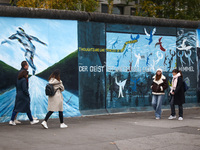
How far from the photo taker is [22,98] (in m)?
11.9

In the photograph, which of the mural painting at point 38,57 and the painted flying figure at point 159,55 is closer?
the mural painting at point 38,57

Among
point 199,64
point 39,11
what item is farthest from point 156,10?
point 39,11

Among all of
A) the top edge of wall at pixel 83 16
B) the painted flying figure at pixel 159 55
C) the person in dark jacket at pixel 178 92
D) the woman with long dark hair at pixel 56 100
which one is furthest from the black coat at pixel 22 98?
the painted flying figure at pixel 159 55

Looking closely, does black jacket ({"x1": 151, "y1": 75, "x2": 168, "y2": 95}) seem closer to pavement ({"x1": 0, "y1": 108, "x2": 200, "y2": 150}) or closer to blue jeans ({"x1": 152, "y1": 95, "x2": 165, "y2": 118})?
blue jeans ({"x1": 152, "y1": 95, "x2": 165, "y2": 118})

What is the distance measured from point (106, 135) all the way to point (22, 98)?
329cm

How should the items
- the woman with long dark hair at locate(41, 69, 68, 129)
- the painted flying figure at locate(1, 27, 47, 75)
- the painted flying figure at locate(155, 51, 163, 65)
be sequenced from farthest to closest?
1. the painted flying figure at locate(155, 51, 163, 65)
2. the painted flying figure at locate(1, 27, 47, 75)
3. the woman with long dark hair at locate(41, 69, 68, 129)

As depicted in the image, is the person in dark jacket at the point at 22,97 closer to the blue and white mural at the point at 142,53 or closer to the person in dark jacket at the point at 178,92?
the blue and white mural at the point at 142,53

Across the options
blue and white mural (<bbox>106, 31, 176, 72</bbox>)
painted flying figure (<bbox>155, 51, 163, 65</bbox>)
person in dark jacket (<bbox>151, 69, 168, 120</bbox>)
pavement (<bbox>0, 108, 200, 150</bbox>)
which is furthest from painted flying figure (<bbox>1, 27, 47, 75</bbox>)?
painted flying figure (<bbox>155, 51, 163, 65</bbox>)

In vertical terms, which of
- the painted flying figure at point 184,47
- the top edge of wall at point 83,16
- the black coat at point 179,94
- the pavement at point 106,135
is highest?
the top edge of wall at point 83,16

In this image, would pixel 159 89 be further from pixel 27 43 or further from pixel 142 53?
pixel 27 43

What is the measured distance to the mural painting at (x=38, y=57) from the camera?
12.9 meters

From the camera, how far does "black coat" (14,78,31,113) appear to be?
11852 millimetres

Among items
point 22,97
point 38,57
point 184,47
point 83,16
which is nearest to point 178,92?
point 83,16

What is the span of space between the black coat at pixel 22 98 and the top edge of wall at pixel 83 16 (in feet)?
8.16
